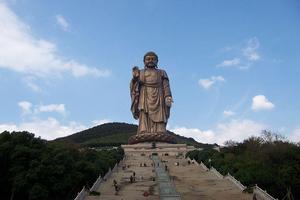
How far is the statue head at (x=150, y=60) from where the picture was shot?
51375 millimetres

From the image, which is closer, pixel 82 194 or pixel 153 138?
pixel 82 194

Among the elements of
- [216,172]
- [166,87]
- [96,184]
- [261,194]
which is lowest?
[261,194]

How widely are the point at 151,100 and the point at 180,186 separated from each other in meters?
24.9

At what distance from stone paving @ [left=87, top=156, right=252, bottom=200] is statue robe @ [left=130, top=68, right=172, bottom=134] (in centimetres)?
1562

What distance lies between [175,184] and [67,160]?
5752 mm

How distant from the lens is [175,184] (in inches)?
1085

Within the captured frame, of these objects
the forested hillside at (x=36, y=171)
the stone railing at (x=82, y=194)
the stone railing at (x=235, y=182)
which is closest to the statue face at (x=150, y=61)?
the stone railing at (x=235, y=182)

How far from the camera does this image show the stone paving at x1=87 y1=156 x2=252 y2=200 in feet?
77.3

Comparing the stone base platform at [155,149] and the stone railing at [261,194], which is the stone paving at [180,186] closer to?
the stone railing at [261,194]

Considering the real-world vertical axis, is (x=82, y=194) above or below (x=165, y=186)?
below

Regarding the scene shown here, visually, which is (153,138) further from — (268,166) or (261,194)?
(261,194)

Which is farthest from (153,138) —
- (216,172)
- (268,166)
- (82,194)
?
(82,194)

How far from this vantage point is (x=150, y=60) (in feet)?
168

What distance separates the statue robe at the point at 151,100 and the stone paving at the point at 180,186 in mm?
15621
